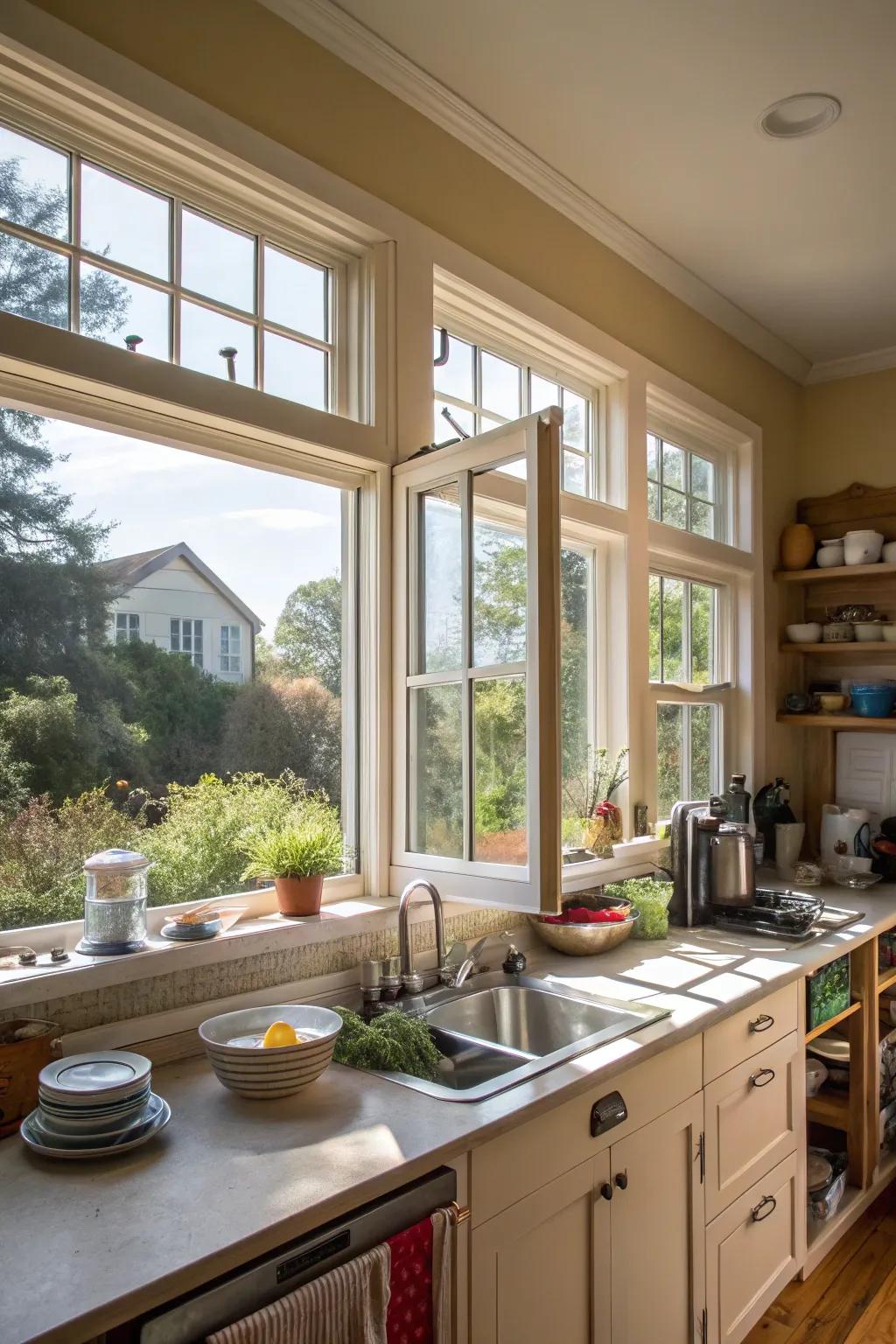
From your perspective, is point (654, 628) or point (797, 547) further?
point (797, 547)

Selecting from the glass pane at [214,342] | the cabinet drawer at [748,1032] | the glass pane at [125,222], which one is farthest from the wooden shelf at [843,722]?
the glass pane at [125,222]

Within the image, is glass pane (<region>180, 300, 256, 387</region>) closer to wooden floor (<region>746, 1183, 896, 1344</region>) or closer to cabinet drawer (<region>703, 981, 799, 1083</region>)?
cabinet drawer (<region>703, 981, 799, 1083</region>)

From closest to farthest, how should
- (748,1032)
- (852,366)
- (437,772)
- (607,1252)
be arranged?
(607,1252) → (437,772) → (748,1032) → (852,366)

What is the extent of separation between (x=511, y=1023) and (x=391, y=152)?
6.86ft

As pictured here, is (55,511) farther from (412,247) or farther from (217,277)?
(412,247)

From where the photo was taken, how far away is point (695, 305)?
3541 mm

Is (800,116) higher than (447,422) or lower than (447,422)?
higher

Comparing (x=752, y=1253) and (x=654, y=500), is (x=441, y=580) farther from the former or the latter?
(x=752, y=1253)

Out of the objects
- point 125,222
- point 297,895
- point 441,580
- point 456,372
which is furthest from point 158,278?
point 297,895

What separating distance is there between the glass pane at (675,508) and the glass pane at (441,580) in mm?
1640

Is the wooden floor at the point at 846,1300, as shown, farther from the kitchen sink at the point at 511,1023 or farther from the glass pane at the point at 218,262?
the glass pane at the point at 218,262

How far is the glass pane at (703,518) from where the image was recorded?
373 centimetres

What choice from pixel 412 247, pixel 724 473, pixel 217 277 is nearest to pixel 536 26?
pixel 412 247

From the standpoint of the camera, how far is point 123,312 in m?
1.81
